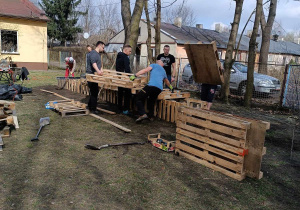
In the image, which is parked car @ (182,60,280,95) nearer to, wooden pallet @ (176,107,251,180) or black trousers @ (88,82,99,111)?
black trousers @ (88,82,99,111)

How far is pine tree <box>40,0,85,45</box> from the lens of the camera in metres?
31.9

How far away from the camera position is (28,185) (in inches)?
138

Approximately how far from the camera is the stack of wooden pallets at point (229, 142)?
3.86m

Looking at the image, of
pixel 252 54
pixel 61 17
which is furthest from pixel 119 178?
pixel 61 17

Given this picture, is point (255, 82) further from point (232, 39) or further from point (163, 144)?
point (163, 144)

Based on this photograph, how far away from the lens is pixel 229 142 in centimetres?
401

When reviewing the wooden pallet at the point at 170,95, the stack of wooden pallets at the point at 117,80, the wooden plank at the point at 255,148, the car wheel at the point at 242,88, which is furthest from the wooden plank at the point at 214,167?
the car wheel at the point at 242,88

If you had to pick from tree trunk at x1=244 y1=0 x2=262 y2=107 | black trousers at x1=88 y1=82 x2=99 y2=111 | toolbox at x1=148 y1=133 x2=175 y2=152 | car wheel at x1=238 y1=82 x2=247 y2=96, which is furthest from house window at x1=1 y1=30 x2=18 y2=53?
toolbox at x1=148 y1=133 x2=175 y2=152

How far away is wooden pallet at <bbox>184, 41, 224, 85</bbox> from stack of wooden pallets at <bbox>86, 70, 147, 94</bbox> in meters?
1.35

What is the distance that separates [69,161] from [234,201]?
259cm

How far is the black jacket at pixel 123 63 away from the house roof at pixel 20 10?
15907 millimetres

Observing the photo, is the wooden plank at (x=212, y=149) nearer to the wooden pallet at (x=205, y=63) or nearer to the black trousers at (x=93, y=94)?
the wooden pallet at (x=205, y=63)

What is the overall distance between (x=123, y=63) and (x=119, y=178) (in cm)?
447

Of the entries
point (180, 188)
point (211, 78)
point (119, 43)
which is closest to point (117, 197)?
point (180, 188)
